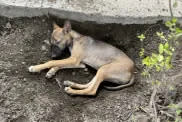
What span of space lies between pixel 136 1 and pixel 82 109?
188cm

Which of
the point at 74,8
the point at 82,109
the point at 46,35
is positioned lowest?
the point at 82,109

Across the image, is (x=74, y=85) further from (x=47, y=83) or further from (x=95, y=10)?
(x=95, y=10)

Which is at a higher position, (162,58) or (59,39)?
(162,58)

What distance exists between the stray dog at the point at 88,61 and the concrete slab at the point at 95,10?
23 centimetres

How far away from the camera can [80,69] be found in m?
5.05

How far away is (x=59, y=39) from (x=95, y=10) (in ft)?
2.05

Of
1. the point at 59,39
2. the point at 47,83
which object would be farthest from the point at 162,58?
the point at 59,39

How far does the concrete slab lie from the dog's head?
0.17 metres

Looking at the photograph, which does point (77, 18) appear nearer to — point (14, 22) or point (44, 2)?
point (44, 2)

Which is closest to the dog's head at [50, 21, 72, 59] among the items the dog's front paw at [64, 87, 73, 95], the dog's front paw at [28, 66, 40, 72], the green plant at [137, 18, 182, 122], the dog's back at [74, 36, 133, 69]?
the dog's back at [74, 36, 133, 69]

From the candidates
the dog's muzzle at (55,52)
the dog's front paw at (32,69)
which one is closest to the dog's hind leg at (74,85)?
the dog's front paw at (32,69)

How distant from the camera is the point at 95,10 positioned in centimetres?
515

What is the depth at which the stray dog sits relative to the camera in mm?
4641

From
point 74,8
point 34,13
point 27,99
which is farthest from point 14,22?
point 27,99
